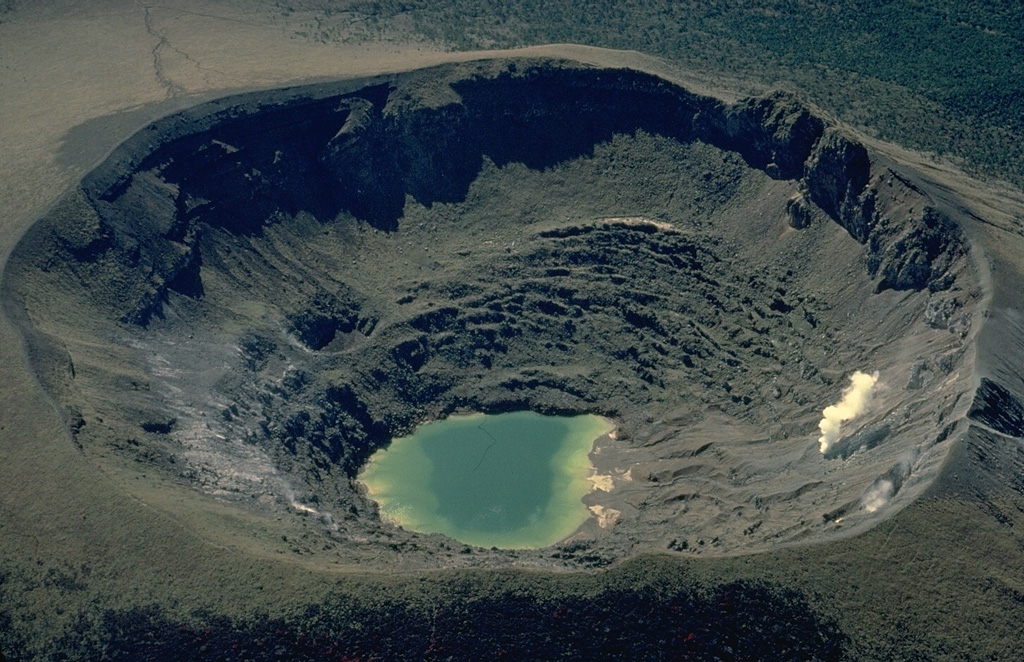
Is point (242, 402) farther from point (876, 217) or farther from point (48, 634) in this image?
point (876, 217)

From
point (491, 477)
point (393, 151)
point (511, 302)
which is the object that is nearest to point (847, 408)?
point (491, 477)

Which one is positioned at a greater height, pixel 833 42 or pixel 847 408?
pixel 833 42

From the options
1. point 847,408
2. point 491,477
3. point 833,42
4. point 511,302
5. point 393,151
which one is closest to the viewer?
point 847,408

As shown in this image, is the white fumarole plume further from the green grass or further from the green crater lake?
the green grass

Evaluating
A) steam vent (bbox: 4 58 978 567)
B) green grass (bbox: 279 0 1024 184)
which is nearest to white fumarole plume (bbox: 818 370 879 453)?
steam vent (bbox: 4 58 978 567)

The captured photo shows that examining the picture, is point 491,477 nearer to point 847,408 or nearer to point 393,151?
point 847,408

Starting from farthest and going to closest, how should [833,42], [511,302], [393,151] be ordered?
1. [833,42]
2. [393,151]
3. [511,302]

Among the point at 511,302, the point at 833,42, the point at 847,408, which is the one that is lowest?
the point at 847,408

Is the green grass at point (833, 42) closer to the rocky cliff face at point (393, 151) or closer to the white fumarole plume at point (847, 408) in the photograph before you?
the rocky cliff face at point (393, 151)

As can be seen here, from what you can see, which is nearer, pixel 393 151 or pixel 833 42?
pixel 393 151
